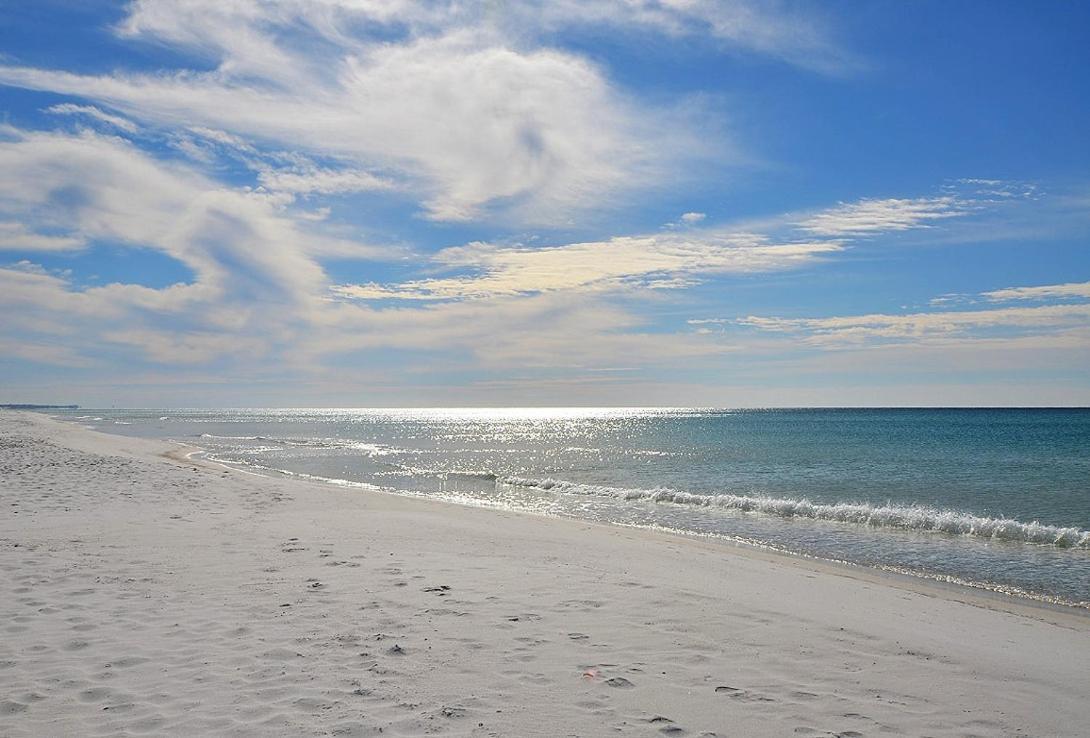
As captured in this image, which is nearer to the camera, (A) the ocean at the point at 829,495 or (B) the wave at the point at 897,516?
(A) the ocean at the point at 829,495

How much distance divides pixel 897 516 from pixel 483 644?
18769 millimetres

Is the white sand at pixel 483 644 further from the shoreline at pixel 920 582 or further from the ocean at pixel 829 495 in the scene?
the ocean at pixel 829 495

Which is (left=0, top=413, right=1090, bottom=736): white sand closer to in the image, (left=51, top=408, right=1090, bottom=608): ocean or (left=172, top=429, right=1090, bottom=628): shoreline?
(left=172, top=429, right=1090, bottom=628): shoreline

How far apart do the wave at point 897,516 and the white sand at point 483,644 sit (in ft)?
27.0

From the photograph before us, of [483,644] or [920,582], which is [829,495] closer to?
[920,582]

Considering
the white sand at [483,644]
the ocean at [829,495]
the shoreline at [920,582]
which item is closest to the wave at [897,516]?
the ocean at [829,495]

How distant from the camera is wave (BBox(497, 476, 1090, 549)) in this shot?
18.9 metres

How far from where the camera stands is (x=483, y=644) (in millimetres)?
7418

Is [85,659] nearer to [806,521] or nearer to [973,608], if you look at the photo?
[973,608]

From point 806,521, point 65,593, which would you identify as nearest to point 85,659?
point 65,593

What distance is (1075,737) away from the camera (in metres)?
5.89

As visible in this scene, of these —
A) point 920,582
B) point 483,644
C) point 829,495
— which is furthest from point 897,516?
point 483,644

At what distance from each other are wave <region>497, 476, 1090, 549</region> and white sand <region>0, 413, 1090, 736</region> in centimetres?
822

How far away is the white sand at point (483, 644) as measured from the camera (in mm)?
5676
